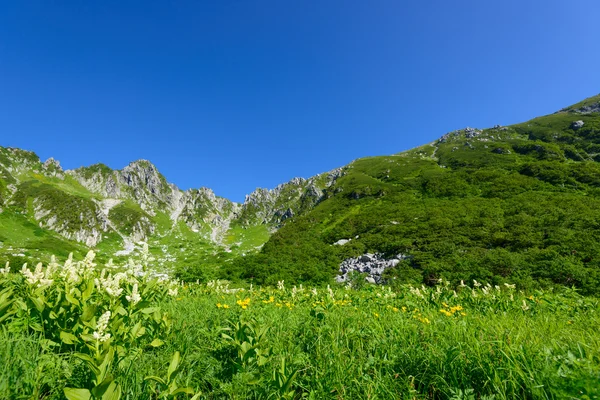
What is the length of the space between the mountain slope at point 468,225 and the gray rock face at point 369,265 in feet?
3.44

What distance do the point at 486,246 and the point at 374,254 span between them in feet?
34.5

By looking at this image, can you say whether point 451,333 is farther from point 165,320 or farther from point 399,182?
point 399,182

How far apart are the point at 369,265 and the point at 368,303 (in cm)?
2118

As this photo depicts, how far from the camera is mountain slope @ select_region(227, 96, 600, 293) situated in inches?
776

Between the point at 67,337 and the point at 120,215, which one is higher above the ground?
the point at 120,215

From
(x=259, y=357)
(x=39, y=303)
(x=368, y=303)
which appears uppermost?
(x=39, y=303)

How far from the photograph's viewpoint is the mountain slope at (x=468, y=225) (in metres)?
19.7

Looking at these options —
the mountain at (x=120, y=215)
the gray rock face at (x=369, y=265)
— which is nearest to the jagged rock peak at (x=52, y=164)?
the mountain at (x=120, y=215)

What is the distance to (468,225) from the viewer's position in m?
30.2

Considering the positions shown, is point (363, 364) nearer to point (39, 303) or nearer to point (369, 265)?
point (39, 303)

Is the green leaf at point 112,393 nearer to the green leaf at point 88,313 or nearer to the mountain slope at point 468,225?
the green leaf at point 88,313

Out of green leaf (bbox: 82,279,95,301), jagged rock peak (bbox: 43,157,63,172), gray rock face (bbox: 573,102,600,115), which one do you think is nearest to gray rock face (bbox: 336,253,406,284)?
green leaf (bbox: 82,279,95,301)

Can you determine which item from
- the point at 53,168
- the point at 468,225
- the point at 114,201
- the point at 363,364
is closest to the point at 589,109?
the point at 468,225

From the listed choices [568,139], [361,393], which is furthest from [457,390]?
[568,139]
